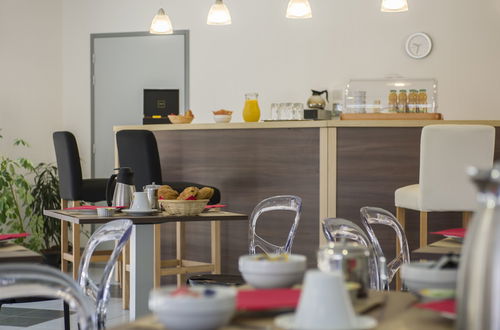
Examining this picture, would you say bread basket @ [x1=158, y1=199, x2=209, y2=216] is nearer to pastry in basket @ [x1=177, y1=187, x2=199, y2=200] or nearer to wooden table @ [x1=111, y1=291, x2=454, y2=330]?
pastry in basket @ [x1=177, y1=187, x2=199, y2=200]

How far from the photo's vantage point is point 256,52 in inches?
303

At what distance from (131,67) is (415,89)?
343 cm

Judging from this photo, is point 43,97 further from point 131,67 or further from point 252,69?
point 252,69

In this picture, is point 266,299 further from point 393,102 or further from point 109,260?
point 393,102

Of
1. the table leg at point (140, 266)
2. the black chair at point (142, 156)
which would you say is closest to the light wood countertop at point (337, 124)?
the black chair at point (142, 156)

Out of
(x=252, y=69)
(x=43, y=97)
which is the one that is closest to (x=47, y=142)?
(x=43, y=97)

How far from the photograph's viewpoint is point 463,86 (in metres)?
7.00

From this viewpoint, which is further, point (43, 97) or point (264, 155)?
point (43, 97)

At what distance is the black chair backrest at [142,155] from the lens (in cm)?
495

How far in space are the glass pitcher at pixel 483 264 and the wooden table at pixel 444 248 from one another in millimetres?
958

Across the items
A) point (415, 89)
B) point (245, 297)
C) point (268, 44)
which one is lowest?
point (245, 297)

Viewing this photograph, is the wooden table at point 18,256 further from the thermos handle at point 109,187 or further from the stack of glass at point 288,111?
the stack of glass at point 288,111

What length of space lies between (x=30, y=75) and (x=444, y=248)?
20.9 ft

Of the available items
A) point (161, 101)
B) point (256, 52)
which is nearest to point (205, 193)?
point (256, 52)
